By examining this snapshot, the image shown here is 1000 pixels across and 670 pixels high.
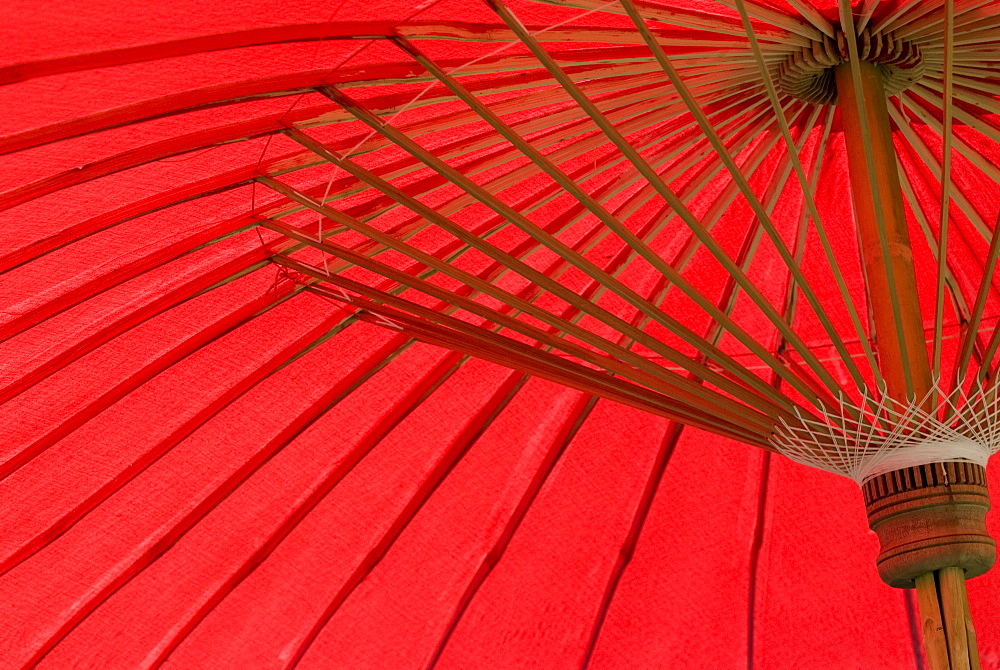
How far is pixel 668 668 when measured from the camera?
13.2 ft

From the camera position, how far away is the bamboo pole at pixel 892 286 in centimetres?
240

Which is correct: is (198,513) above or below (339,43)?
below

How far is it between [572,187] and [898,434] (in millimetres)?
959

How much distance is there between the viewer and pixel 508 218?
8.04ft

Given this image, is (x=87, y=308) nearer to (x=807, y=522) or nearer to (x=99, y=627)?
(x=99, y=627)

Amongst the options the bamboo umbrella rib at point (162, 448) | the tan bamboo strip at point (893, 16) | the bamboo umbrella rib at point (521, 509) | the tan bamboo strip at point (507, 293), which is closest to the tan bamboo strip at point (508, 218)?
the tan bamboo strip at point (507, 293)

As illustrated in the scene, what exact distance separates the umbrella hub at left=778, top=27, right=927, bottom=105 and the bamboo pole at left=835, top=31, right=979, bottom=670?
54mm

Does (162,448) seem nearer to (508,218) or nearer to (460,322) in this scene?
(460,322)

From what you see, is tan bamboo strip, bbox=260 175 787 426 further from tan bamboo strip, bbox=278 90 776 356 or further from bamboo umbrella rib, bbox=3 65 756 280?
tan bamboo strip, bbox=278 90 776 356

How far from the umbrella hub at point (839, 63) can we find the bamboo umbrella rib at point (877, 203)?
0.28m

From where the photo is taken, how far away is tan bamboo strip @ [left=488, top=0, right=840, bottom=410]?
Result: 7.59 ft

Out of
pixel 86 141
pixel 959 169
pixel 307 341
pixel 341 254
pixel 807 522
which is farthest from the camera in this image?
pixel 807 522

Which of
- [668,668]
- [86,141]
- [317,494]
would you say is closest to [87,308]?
[86,141]

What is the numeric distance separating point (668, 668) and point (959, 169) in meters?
2.10
